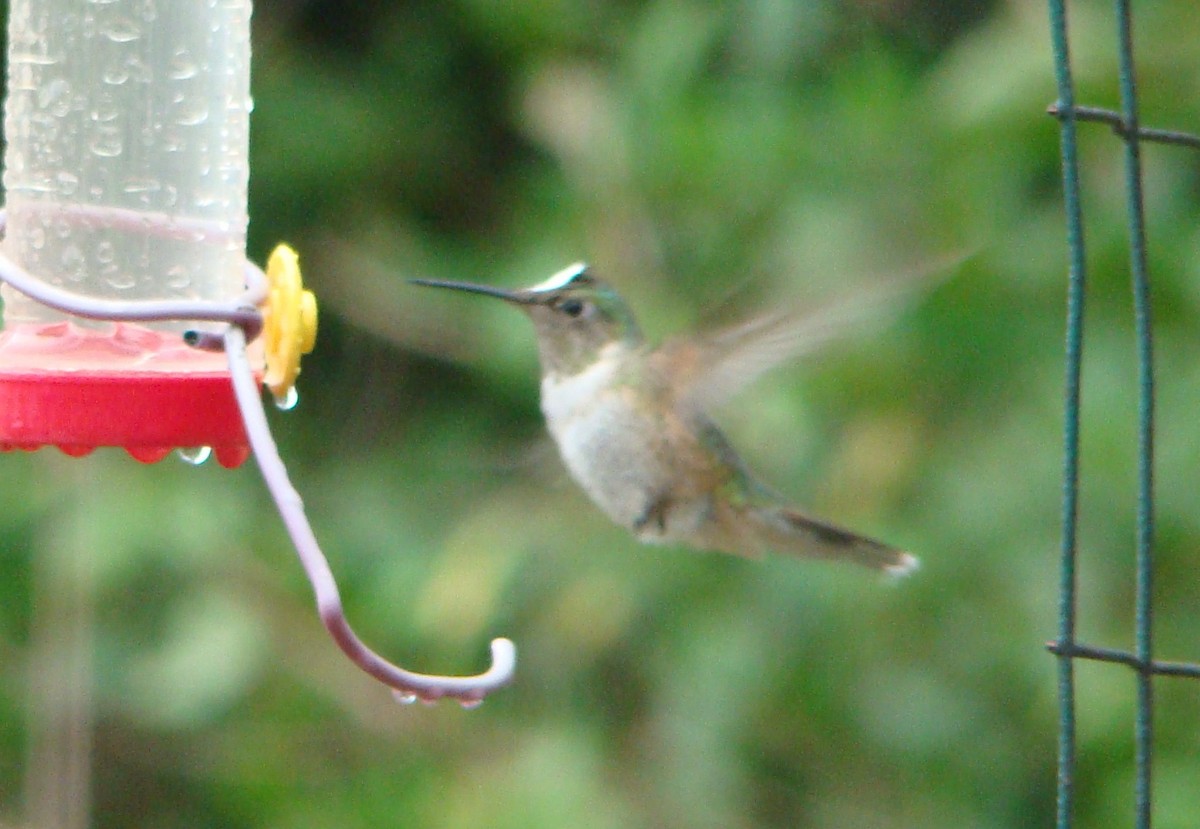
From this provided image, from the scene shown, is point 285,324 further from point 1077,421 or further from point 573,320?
point 573,320

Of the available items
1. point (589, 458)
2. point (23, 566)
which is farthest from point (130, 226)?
point (23, 566)

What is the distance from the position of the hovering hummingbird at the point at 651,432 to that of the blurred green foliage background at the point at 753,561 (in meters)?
0.10

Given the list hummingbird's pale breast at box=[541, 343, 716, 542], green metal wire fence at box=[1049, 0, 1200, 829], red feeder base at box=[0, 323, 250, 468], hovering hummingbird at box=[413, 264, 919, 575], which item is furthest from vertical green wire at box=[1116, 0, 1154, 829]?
hummingbird's pale breast at box=[541, 343, 716, 542]

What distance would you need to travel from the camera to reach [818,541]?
316 centimetres

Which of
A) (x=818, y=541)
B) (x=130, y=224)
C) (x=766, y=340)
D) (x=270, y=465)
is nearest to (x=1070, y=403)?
(x=270, y=465)

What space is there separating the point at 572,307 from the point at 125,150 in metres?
1.01

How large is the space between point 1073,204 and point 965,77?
2133 mm

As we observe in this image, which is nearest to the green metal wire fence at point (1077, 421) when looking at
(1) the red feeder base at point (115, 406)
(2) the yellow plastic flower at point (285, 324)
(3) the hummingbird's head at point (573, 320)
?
(2) the yellow plastic flower at point (285, 324)

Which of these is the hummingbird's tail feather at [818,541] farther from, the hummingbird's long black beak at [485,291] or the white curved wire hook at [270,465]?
the white curved wire hook at [270,465]

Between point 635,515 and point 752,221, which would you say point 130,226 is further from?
point 752,221

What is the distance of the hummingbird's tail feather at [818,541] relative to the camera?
3.10m

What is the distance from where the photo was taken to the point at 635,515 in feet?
10.1

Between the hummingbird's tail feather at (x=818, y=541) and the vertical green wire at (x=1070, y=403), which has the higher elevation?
the vertical green wire at (x=1070, y=403)

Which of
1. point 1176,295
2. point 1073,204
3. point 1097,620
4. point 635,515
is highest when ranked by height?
point 1073,204
